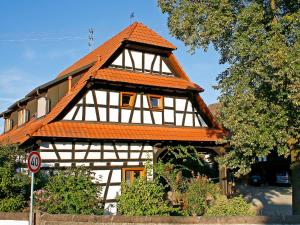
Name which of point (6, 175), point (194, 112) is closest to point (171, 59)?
point (194, 112)

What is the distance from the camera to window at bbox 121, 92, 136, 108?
2072 centimetres

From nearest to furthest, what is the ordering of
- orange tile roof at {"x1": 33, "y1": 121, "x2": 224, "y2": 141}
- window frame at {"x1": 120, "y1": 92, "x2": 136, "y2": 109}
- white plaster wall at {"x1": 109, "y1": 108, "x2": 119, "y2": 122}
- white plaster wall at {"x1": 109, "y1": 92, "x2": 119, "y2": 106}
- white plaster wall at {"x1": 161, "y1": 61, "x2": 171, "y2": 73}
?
1. orange tile roof at {"x1": 33, "y1": 121, "x2": 224, "y2": 141}
2. white plaster wall at {"x1": 109, "y1": 108, "x2": 119, "y2": 122}
3. white plaster wall at {"x1": 109, "y1": 92, "x2": 119, "y2": 106}
4. window frame at {"x1": 120, "y1": 92, "x2": 136, "y2": 109}
5. white plaster wall at {"x1": 161, "y1": 61, "x2": 171, "y2": 73}

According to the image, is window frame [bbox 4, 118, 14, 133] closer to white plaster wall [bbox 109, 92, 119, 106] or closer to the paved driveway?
white plaster wall [bbox 109, 92, 119, 106]

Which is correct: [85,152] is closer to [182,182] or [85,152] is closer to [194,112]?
[182,182]

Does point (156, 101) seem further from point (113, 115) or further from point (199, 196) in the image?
point (199, 196)

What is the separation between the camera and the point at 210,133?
22.8 meters

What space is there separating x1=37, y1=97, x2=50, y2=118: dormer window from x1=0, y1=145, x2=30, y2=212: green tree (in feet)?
21.4

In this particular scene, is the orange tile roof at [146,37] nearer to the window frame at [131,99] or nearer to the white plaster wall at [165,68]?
the white plaster wall at [165,68]

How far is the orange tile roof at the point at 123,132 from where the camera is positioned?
705 inches

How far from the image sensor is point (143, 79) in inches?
832

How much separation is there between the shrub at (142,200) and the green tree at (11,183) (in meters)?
3.38

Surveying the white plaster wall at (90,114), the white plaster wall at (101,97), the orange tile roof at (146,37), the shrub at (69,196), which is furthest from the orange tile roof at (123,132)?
the orange tile roof at (146,37)

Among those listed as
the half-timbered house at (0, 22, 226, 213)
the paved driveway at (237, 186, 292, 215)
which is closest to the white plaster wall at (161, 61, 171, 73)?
the half-timbered house at (0, 22, 226, 213)

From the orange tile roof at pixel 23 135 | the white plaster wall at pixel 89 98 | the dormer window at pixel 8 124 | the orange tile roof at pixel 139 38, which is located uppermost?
the orange tile roof at pixel 139 38
